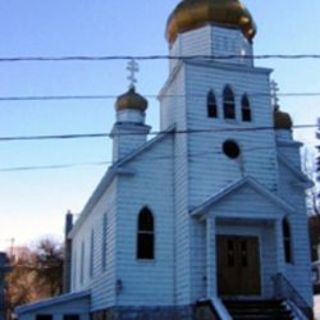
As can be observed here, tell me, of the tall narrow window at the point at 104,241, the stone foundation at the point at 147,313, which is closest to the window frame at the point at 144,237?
the stone foundation at the point at 147,313

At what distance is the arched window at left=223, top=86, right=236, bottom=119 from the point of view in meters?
20.0

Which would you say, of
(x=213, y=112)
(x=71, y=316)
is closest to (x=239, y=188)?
→ (x=213, y=112)

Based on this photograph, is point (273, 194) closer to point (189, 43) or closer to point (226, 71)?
point (226, 71)

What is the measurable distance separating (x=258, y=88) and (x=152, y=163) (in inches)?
182

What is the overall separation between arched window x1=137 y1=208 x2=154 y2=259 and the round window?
3.19 metres

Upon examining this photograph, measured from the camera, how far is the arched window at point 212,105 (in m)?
19.7

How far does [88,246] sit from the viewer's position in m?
25.5

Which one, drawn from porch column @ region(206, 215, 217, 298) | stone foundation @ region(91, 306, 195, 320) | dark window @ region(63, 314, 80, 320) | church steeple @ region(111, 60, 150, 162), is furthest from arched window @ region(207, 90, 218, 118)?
dark window @ region(63, 314, 80, 320)

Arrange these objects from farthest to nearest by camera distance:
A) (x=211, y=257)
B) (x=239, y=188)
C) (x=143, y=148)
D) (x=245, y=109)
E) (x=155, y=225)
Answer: (x=245, y=109)
(x=143, y=148)
(x=155, y=225)
(x=239, y=188)
(x=211, y=257)

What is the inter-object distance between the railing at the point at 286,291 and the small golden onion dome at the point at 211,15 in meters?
9.27

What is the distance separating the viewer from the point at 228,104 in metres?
20.1

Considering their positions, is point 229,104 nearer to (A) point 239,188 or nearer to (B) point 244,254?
(A) point 239,188

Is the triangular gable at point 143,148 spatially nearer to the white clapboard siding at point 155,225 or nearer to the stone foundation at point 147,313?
the white clapboard siding at point 155,225

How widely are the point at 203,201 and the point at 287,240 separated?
11.9 feet
